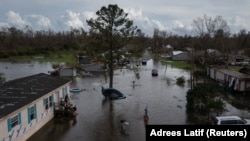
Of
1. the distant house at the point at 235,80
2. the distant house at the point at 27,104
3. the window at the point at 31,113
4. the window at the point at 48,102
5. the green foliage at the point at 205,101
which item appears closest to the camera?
the distant house at the point at 27,104

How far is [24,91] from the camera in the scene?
67.5 ft

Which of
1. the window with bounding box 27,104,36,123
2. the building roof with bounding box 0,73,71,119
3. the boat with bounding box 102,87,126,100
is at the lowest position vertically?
the boat with bounding box 102,87,126,100

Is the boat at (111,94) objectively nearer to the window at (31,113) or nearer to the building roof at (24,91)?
the building roof at (24,91)

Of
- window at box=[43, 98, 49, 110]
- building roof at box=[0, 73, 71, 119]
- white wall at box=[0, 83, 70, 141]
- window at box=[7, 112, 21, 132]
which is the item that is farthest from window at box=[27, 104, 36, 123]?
window at box=[43, 98, 49, 110]

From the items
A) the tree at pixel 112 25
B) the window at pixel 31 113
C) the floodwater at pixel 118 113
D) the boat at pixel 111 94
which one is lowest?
the floodwater at pixel 118 113

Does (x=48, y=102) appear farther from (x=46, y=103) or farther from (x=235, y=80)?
(x=235, y=80)

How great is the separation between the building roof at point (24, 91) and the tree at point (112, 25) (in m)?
8.58

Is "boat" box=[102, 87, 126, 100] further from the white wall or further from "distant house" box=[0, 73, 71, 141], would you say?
the white wall

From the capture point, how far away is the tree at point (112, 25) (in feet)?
105

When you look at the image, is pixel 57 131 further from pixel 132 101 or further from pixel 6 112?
pixel 132 101

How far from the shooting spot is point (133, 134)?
19594 mm

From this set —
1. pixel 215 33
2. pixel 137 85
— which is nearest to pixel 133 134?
pixel 137 85

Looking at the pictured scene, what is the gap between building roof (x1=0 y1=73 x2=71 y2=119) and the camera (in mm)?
17134

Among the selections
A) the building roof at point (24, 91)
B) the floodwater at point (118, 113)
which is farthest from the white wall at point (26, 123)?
the floodwater at point (118, 113)
